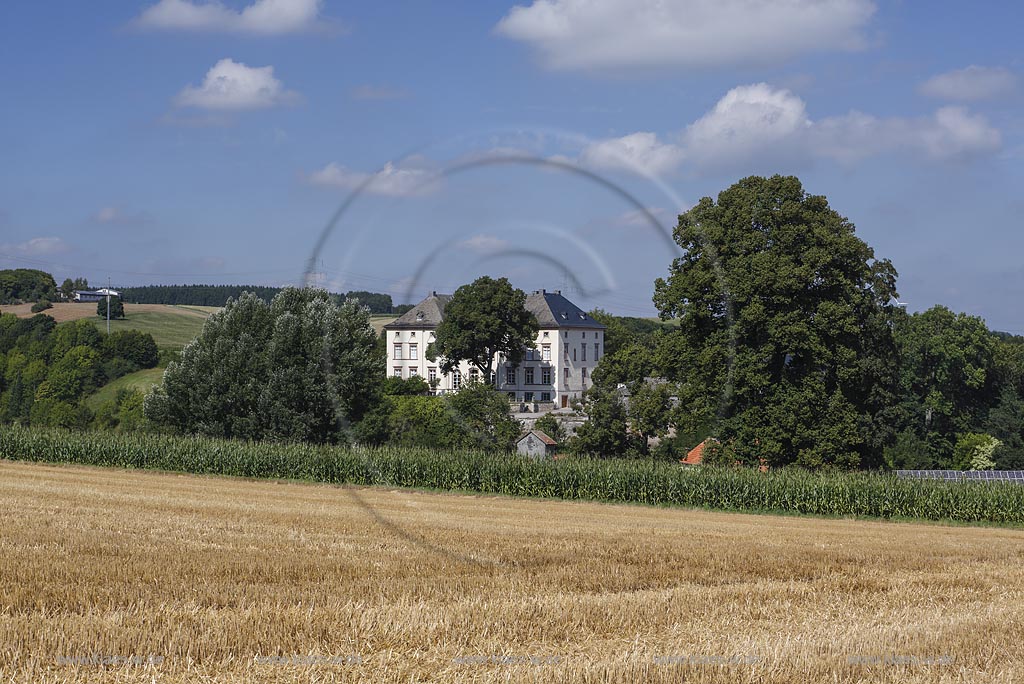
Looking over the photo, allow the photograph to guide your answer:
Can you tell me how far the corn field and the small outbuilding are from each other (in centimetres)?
69

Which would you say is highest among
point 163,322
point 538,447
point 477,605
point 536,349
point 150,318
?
point 150,318

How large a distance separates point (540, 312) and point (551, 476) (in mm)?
23660

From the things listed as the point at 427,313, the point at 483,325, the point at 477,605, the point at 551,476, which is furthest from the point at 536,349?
the point at 551,476

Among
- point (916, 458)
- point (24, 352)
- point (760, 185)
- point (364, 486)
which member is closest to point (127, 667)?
point (364, 486)

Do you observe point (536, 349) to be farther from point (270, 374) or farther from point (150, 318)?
point (150, 318)

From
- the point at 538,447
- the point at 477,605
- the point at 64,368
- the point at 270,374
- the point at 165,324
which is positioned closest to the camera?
the point at 477,605

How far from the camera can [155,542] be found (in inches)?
648

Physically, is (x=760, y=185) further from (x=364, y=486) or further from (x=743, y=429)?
(x=364, y=486)

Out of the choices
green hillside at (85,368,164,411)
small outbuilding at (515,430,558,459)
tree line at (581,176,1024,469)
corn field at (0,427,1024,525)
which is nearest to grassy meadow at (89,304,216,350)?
green hillside at (85,368,164,411)

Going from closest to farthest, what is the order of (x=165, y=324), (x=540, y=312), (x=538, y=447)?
(x=540, y=312) → (x=538, y=447) → (x=165, y=324)

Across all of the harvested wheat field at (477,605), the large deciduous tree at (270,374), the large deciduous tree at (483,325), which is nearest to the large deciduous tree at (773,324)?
the large deciduous tree at (270,374)

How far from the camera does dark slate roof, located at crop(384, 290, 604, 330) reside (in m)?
17.3

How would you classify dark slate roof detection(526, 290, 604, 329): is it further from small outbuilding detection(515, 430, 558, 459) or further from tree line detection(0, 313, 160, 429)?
tree line detection(0, 313, 160, 429)

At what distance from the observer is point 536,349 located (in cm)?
2112
